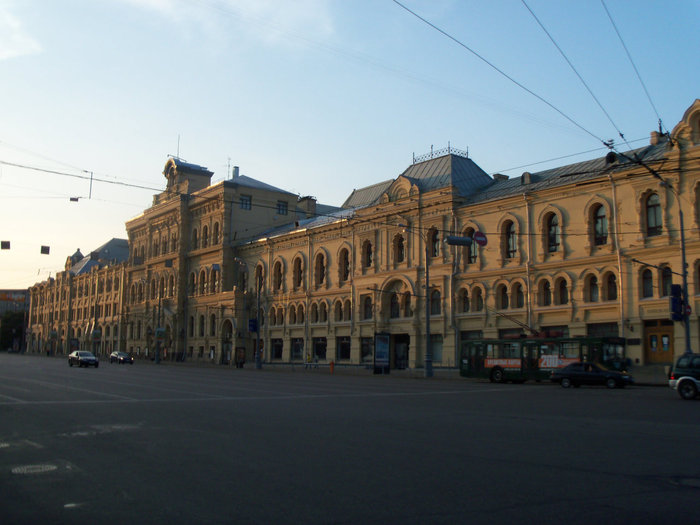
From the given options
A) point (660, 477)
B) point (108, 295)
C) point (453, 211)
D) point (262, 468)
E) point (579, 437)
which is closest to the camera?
point (660, 477)

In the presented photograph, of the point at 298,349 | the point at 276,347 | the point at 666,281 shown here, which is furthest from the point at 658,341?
the point at 276,347

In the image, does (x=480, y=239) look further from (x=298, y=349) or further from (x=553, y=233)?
(x=298, y=349)

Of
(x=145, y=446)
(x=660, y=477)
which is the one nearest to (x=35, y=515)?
(x=145, y=446)

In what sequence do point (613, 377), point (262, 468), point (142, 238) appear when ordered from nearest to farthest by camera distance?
1. point (262, 468)
2. point (613, 377)
3. point (142, 238)

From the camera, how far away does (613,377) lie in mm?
29188

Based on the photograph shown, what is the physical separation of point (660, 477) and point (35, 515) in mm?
7154

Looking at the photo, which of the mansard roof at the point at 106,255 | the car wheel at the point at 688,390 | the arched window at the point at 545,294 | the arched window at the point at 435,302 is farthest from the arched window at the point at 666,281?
the mansard roof at the point at 106,255

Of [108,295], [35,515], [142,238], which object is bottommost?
[35,515]

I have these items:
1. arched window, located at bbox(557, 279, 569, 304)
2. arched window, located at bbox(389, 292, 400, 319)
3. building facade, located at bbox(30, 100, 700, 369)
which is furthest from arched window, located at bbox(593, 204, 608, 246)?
arched window, located at bbox(389, 292, 400, 319)

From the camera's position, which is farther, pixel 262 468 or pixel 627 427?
pixel 627 427

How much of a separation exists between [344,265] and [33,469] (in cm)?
4691

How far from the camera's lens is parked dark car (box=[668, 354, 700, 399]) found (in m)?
21.9

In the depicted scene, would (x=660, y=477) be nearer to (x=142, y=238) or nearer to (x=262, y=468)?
(x=262, y=468)

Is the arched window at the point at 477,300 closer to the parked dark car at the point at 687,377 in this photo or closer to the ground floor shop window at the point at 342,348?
the ground floor shop window at the point at 342,348
